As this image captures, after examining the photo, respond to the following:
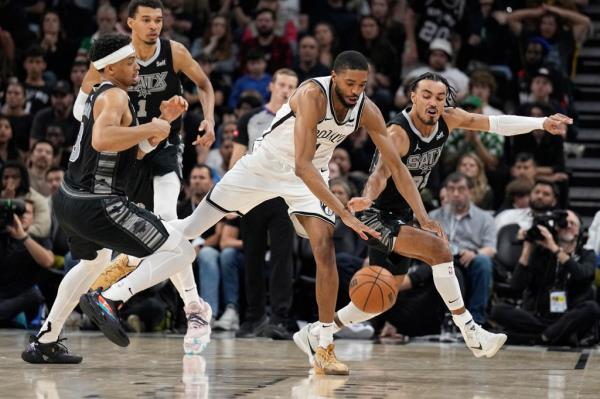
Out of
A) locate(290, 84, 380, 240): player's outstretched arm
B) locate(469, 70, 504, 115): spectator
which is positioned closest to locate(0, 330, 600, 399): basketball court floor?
locate(290, 84, 380, 240): player's outstretched arm

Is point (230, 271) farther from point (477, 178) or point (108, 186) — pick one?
point (108, 186)

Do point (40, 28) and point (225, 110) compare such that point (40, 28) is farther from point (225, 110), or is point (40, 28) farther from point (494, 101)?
point (494, 101)

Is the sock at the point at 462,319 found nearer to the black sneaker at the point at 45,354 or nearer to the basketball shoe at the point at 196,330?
the basketball shoe at the point at 196,330

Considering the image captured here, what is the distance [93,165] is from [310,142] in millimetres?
1229

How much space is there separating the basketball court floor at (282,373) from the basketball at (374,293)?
1.20 ft

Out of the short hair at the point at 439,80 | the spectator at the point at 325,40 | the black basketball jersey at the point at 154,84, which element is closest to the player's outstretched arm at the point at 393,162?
the short hair at the point at 439,80

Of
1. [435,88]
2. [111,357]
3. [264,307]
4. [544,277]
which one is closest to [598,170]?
[544,277]

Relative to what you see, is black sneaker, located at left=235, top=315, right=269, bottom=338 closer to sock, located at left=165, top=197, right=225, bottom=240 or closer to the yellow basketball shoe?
sock, located at left=165, top=197, right=225, bottom=240

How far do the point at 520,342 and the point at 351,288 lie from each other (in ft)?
8.31

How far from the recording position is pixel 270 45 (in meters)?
13.4

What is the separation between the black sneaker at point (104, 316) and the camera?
661 centimetres

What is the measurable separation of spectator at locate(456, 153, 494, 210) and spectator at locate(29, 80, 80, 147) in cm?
403

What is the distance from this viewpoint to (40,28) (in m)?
14.0

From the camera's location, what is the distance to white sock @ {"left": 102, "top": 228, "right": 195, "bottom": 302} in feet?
22.8
